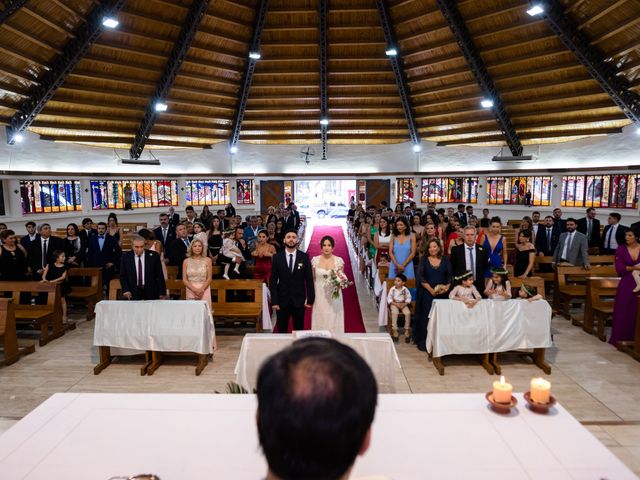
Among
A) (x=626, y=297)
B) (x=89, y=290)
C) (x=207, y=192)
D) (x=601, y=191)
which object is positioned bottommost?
(x=89, y=290)

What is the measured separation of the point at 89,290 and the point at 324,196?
89.8 feet

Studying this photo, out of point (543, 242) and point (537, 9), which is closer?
point (543, 242)

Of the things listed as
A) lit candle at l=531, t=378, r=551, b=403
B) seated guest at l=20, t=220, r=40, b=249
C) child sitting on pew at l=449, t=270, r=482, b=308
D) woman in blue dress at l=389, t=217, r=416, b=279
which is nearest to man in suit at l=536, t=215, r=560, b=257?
woman in blue dress at l=389, t=217, r=416, b=279

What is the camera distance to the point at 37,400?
5.12 m

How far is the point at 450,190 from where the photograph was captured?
20.9m

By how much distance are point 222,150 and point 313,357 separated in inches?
818

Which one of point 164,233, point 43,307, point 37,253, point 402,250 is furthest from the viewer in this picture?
point 164,233

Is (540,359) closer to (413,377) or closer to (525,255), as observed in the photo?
(413,377)

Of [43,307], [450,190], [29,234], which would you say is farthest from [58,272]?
[450,190]

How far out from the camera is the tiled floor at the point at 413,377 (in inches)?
199

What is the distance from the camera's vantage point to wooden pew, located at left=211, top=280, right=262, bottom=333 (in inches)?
276

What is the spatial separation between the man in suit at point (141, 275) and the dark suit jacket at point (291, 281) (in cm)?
179

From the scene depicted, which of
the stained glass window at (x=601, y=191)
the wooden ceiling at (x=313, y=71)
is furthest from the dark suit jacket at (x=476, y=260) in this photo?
the stained glass window at (x=601, y=191)

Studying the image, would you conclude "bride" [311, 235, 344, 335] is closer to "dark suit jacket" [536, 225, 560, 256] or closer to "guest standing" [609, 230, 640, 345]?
"guest standing" [609, 230, 640, 345]
